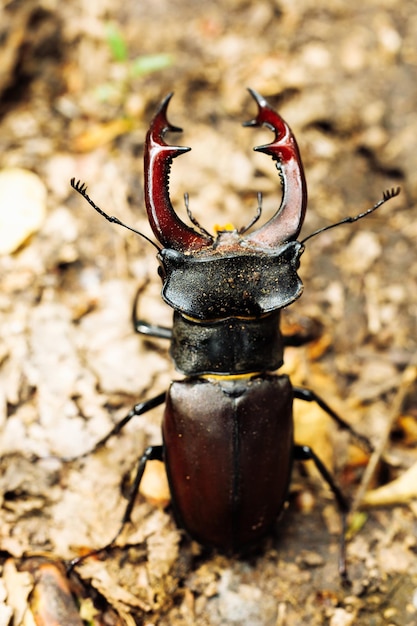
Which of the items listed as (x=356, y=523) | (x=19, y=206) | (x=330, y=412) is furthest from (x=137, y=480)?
(x=19, y=206)

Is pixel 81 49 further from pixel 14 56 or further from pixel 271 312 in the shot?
pixel 271 312

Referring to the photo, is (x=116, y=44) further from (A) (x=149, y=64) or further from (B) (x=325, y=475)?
(B) (x=325, y=475)

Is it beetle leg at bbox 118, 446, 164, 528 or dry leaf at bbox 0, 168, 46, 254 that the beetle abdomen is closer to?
beetle leg at bbox 118, 446, 164, 528

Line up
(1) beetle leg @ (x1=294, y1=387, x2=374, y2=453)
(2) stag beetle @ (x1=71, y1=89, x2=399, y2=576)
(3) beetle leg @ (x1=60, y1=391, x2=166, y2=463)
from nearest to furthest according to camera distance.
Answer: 1. (2) stag beetle @ (x1=71, y1=89, x2=399, y2=576)
2. (3) beetle leg @ (x1=60, y1=391, x2=166, y2=463)
3. (1) beetle leg @ (x1=294, y1=387, x2=374, y2=453)

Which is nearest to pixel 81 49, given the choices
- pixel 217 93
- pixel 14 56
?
pixel 14 56

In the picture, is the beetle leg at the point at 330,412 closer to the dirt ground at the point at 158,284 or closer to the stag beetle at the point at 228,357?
the dirt ground at the point at 158,284

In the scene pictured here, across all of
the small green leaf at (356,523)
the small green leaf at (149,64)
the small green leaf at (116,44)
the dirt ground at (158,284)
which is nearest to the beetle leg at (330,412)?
the dirt ground at (158,284)

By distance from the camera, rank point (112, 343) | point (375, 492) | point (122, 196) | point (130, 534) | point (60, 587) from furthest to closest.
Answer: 1. point (122, 196)
2. point (112, 343)
3. point (375, 492)
4. point (130, 534)
5. point (60, 587)

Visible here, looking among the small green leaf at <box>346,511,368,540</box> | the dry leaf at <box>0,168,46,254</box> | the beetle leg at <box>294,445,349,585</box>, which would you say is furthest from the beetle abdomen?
the dry leaf at <box>0,168,46,254</box>
